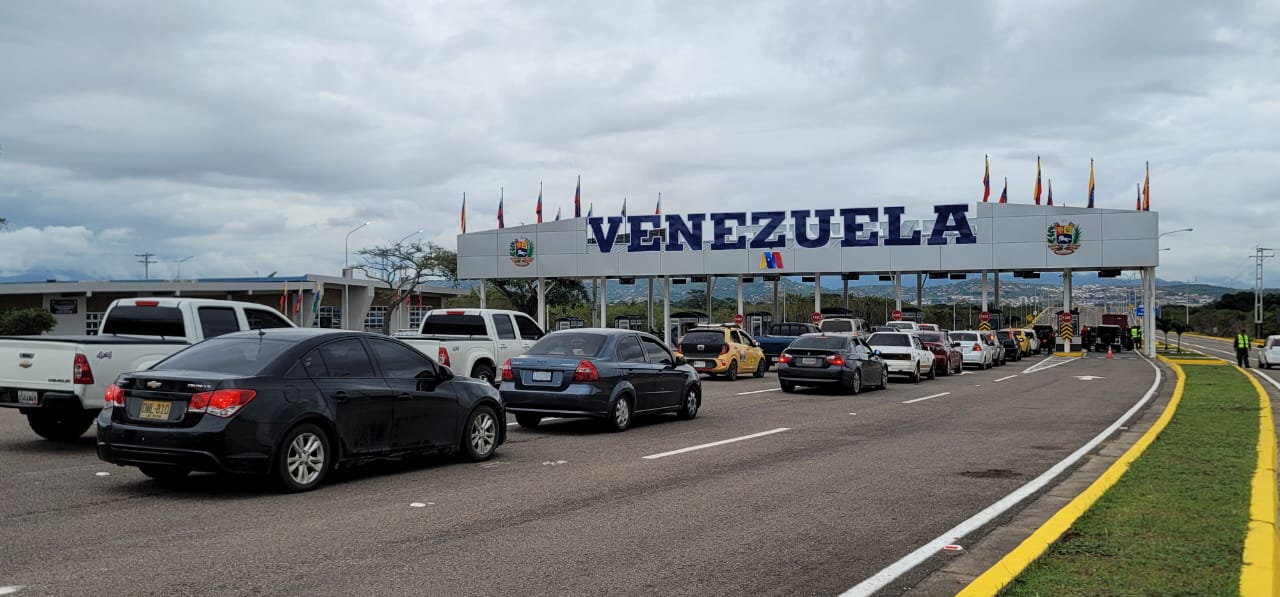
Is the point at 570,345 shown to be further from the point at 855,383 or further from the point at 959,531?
the point at 855,383

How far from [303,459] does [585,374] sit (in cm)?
556

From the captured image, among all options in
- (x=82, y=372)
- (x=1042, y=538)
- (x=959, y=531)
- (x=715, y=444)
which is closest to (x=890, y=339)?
(x=715, y=444)

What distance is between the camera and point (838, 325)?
3869 cm

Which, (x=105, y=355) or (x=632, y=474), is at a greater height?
(x=105, y=355)

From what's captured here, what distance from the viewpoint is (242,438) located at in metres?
8.74

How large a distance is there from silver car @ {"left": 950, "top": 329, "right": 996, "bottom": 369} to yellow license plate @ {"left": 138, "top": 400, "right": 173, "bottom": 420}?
3145 centimetres

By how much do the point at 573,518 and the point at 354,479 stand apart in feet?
9.84

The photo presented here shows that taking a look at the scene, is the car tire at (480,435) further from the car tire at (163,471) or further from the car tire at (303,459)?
the car tire at (163,471)

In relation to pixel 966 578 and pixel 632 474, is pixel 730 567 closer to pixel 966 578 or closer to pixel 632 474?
pixel 966 578

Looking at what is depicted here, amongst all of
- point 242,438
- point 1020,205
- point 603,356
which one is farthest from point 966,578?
point 1020,205

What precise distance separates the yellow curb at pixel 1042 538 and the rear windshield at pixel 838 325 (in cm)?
2642

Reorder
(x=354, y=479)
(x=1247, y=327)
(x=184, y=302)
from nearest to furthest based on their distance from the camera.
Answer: (x=354, y=479) < (x=184, y=302) < (x=1247, y=327)

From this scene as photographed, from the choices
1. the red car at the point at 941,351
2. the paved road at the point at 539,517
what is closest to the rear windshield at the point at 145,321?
the paved road at the point at 539,517

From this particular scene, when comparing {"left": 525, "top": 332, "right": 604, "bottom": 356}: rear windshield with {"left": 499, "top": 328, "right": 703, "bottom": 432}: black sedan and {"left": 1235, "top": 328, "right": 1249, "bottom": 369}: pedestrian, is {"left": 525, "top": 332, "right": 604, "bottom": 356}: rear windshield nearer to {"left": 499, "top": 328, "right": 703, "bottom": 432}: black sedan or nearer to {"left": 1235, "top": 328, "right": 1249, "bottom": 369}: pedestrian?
{"left": 499, "top": 328, "right": 703, "bottom": 432}: black sedan
